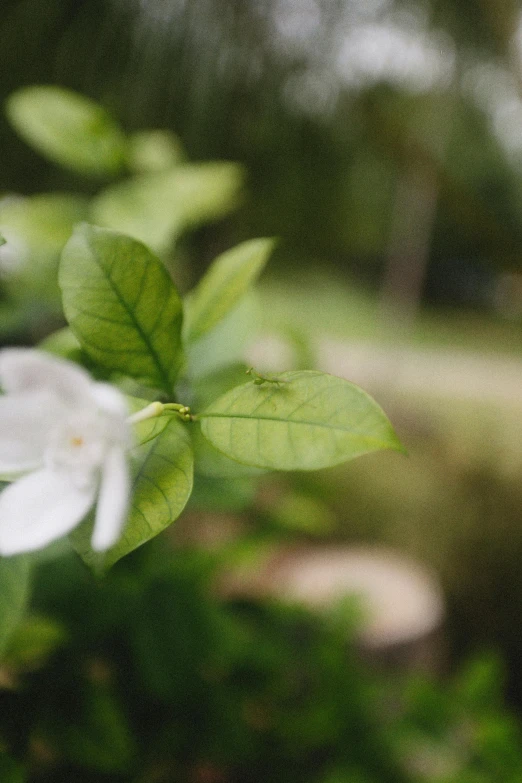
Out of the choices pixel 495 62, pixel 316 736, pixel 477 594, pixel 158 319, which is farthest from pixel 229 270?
pixel 477 594

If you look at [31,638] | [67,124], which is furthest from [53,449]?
[67,124]

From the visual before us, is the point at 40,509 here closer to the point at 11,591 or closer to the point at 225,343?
the point at 11,591

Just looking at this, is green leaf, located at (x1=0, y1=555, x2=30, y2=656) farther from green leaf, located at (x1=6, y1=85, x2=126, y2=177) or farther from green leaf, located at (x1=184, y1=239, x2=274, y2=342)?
green leaf, located at (x1=6, y1=85, x2=126, y2=177)

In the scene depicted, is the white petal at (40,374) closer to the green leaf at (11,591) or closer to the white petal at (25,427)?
the white petal at (25,427)

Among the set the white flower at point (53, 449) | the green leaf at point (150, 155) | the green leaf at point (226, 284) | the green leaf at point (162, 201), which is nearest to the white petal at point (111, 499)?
the white flower at point (53, 449)

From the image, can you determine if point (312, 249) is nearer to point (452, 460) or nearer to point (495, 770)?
point (452, 460)

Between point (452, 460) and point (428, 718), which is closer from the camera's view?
point (428, 718)

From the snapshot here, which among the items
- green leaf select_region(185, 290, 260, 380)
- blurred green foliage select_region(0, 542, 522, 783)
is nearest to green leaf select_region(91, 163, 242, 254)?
green leaf select_region(185, 290, 260, 380)
